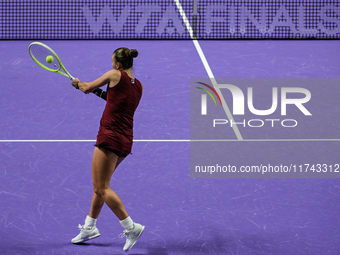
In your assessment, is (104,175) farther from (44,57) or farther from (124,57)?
(44,57)

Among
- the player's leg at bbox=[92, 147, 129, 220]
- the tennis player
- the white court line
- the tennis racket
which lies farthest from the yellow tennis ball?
the white court line

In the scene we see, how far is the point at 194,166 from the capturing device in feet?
18.2

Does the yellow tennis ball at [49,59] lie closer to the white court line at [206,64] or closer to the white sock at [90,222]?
the white sock at [90,222]

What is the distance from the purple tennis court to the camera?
4.23 m

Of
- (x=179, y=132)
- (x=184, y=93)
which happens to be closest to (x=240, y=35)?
(x=184, y=93)

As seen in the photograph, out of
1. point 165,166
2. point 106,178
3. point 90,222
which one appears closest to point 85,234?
point 90,222

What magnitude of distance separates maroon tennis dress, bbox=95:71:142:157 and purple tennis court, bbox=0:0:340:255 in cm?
89

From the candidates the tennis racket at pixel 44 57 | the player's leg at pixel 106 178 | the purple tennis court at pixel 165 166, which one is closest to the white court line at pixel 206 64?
the purple tennis court at pixel 165 166

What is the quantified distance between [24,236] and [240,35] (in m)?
6.97

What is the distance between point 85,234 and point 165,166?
1633 mm

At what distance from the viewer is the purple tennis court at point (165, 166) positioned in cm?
423

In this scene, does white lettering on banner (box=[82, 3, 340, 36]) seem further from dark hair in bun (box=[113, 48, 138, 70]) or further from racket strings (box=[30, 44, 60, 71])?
dark hair in bun (box=[113, 48, 138, 70])

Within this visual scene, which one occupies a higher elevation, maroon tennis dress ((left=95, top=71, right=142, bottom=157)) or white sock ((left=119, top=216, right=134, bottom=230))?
maroon tennis dress ((left=95, top=71, right=142, bottom=157))

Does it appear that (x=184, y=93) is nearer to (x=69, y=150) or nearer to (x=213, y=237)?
(x=69, y=150)
